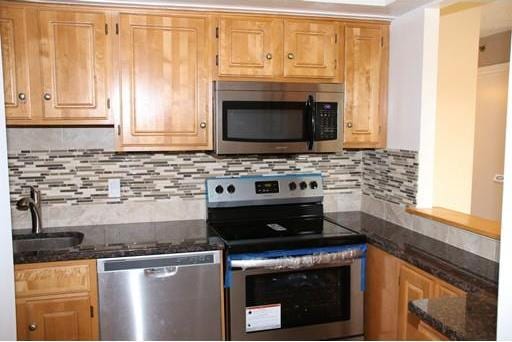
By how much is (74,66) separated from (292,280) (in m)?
1.68

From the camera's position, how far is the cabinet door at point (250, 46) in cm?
248

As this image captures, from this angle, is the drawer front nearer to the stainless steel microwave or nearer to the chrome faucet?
the chrome faucet

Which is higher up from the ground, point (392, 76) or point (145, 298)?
point (392, 76)

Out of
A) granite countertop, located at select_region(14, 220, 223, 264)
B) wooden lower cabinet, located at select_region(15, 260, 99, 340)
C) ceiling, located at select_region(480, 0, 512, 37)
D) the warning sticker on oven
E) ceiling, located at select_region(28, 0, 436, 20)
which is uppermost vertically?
ceiling, located at select_region(480, 0, 512, 37)

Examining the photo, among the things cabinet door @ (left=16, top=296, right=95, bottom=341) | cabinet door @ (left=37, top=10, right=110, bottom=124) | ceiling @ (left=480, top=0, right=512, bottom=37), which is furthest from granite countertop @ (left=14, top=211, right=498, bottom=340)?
ceiling @ (left=480, top=0, right=512, bottom=37)

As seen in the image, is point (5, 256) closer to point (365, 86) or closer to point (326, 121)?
point (326, 121)

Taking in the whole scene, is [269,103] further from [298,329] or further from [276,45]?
[298,329]

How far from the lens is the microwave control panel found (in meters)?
2.57

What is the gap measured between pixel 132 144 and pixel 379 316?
5.58 ft

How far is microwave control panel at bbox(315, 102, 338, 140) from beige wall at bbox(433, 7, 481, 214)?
2.10ft

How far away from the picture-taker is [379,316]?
2.38 metres

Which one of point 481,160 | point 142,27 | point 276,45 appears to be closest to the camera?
point 142,27

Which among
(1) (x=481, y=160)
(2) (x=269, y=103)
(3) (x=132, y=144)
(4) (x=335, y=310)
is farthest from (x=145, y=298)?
(1) (x=481, y=160)

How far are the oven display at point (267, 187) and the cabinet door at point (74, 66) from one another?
3.52 feet
